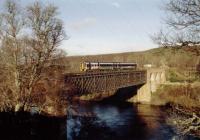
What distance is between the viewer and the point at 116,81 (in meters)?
55.6

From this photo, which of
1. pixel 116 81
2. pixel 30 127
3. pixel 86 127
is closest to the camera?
pixel 30 127

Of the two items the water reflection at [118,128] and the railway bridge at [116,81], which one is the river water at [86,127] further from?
the railway bridge at [116,81]

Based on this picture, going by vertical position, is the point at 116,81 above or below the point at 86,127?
above

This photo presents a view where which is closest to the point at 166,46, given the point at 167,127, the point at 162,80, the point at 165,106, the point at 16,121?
the point at 16,121

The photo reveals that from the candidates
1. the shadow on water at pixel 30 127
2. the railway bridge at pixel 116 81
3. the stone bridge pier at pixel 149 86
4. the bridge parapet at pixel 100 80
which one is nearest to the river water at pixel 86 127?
the shadow on water at pixel 30 127

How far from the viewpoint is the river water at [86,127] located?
25.2 metres

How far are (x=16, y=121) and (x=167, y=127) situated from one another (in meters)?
20.3

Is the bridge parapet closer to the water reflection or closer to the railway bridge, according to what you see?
the railway bridge

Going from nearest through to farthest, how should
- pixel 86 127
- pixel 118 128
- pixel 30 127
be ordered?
pixel 30 127, pixel 86 127, pixel 118 128

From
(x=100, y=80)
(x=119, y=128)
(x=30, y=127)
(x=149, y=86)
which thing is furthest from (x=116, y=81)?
(x=30, y=127)

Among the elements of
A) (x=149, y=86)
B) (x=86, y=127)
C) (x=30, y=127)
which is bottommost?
(x=86, y=127)

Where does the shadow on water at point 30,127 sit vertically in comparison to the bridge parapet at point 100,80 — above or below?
below

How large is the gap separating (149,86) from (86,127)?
3772 centimetres

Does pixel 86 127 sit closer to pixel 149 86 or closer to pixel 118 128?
pixel 118 128
